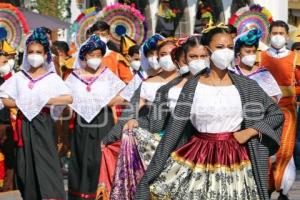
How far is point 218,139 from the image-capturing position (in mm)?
6473

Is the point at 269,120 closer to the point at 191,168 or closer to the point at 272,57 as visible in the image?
the point at 191,168

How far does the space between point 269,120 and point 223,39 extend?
1.95 feet

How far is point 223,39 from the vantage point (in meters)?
6.62

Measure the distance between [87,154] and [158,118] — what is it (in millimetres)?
2269

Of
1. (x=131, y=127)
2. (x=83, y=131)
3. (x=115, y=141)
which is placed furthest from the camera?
(x=83, y=131)

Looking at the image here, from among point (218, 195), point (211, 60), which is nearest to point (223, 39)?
point (211, 60)

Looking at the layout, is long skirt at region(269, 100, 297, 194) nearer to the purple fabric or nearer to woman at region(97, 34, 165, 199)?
woman at region(97, 34, 165, 199)

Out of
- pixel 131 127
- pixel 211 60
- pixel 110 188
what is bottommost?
pixel 110 188

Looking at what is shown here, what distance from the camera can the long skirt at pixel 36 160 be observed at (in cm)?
907

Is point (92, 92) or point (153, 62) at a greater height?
point (153, 62)

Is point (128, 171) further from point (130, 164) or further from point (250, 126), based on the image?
point (250, 126)

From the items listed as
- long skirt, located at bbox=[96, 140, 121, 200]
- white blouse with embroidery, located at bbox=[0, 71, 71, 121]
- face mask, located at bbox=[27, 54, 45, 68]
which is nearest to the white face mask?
white blouse with embroidery, located at bbox=[0, 71, 71, 121]

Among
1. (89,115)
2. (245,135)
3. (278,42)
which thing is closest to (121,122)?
(89,115)

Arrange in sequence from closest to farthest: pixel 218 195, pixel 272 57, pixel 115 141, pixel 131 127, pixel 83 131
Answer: pixel 218 195, pixel 131 127, pixel 115 141, pixel 83 131, pixel 272 57
